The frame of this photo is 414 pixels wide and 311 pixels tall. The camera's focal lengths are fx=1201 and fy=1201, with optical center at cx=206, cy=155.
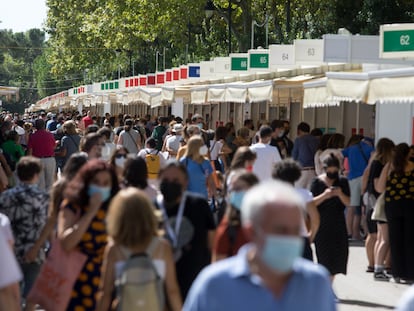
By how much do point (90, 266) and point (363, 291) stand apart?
18.8 ft

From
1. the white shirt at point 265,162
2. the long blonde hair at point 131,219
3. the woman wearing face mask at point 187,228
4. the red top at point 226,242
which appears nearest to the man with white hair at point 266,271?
the long blonde hair at point 131,219

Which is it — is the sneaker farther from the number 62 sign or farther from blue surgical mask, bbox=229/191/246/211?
blue surgical mask, bbox=229/191/246/211

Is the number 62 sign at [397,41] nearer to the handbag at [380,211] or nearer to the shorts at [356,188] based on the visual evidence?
the shorts at [356,188]

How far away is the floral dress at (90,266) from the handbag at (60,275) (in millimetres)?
34

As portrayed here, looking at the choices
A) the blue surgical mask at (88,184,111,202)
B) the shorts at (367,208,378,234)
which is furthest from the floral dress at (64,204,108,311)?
the shorts at (367,208,378,234)

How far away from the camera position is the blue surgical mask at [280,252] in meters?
3.99

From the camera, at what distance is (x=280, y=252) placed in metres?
3.98

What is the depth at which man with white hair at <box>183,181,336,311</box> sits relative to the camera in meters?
4.09

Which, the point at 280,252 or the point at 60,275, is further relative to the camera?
the point at 60,275

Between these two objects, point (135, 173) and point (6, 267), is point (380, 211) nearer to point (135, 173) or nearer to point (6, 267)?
point (135, 173)

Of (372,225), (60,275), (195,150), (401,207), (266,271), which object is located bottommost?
(372,225)

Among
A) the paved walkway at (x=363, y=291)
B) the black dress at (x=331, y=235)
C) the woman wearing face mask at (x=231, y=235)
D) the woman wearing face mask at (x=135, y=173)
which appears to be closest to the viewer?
the woman wearing face mask at (x=231, y=235)

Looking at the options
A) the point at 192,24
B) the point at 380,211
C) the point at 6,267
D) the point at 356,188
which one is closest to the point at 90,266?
the point at 6,267

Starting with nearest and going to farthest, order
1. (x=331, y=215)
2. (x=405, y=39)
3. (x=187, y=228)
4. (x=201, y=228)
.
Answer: (x=187, y=228) → (x=201, y=228) → (x=331, y=215) → (x=405, y=39)
